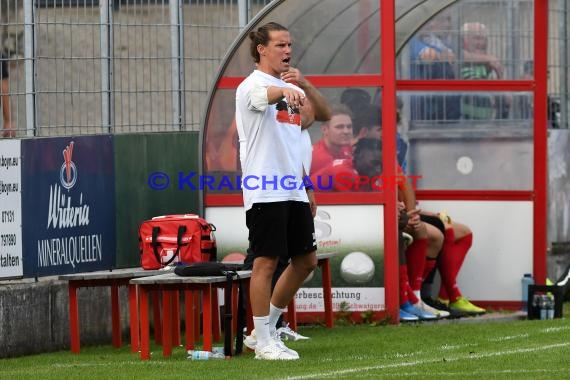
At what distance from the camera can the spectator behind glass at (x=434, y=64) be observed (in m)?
15.2

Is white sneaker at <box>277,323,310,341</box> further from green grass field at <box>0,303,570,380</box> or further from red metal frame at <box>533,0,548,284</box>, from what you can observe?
red metal frame at <box>533,0,548,284</box>

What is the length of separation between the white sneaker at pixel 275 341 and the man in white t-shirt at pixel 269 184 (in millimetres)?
11

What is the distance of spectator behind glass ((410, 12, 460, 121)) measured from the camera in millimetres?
15203

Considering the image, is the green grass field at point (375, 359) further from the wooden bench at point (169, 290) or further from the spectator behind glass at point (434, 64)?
the spectator behind glass at point (434, 64)

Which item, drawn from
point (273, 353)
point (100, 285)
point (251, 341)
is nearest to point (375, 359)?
point (273, 353)

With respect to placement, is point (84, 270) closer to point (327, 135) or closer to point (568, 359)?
point (327, 135)

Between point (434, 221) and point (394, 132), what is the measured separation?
1.72 m

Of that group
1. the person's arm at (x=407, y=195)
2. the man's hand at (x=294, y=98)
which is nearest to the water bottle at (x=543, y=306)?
the person's arm at (x=407, y=195)

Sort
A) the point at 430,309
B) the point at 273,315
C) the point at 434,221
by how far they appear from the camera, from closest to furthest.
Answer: the point at 273,315 < the point at 430,309 < the point at 434,221

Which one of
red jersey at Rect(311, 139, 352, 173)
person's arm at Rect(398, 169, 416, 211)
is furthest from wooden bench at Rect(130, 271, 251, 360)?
person's arm at Rect(398, 169, 416, 211)

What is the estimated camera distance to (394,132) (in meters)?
12.9

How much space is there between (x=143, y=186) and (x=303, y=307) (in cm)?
170

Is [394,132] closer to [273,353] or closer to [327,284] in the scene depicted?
[327,284]

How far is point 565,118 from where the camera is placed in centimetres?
1708
